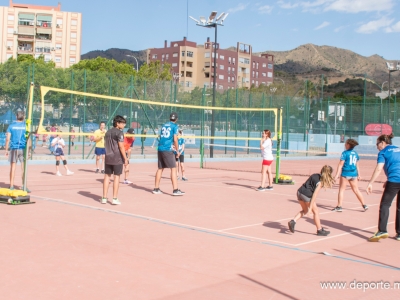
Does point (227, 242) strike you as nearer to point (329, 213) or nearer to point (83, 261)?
point (83, 261)

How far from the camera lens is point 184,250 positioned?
24.7 feet

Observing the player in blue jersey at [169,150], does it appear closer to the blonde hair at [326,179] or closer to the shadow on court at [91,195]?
the shadow on court at [91,195]

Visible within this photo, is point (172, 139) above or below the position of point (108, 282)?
above

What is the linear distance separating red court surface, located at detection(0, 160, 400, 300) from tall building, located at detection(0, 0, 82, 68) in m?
94.9

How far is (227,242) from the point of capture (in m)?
8.17

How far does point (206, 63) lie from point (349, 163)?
114263 millimetres

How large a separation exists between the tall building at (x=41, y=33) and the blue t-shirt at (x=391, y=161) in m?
97.8

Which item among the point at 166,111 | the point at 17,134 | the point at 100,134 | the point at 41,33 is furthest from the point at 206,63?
the point at 17,134

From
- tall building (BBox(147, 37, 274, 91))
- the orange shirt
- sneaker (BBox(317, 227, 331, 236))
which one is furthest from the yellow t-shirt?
tall building (BBox(147, 37, 274, 91))

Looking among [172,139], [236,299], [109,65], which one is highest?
[109,65]

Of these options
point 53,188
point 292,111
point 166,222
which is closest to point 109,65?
point 292,111

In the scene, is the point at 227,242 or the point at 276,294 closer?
the point at 276,294

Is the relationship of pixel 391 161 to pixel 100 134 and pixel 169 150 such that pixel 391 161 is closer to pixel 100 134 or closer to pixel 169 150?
pixel 169 150

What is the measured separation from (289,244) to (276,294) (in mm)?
2545
